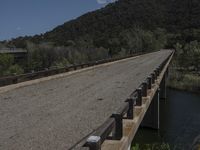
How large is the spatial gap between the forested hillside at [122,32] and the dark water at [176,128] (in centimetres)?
4970

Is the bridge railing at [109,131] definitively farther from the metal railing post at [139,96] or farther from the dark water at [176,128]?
the dark water at [176,128]

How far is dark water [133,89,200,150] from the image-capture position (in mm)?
22852

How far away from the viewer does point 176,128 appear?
2694 cm

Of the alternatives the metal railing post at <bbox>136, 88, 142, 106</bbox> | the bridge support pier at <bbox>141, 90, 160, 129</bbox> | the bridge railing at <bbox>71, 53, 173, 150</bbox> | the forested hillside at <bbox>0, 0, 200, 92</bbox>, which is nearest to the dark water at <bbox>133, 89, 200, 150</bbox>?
the bridge support pier at <bbox>141, 90, 160, 129</bbox>

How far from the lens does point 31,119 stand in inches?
340

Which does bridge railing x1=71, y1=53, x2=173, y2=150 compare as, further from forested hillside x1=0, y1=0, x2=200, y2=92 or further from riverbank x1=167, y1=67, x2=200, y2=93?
forested hillside x1=0, y1=0, x2=200, y2=92

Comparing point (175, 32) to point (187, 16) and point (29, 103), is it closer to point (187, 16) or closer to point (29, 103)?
point (187, 16)

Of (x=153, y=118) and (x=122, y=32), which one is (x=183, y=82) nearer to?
(x=153, y=118)

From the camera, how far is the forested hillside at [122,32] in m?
93.8

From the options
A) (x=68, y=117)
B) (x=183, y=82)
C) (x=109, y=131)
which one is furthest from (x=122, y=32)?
(x=109, y=131)

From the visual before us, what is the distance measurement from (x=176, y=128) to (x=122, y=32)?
103 m

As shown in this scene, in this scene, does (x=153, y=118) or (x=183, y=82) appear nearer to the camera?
(x=153, y=118)

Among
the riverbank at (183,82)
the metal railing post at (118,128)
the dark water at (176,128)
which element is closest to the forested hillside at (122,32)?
the riverbank at (183,82)

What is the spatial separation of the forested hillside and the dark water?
4970cm
